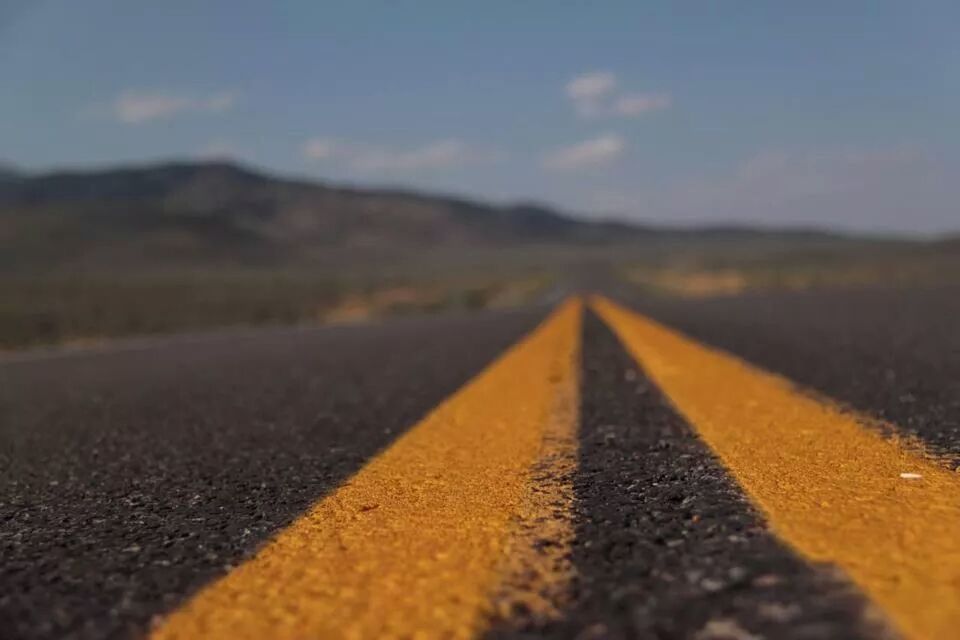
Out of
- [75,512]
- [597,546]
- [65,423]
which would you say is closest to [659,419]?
[597,546]

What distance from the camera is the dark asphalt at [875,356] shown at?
7.38ft

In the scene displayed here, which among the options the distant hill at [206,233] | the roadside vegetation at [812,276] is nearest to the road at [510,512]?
the roadside vegetation at [812,276]

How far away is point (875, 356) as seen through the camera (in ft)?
12.7

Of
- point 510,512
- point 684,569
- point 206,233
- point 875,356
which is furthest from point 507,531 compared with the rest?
point 206,233

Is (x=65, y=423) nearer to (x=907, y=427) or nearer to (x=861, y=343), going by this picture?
(x=907, y=427)

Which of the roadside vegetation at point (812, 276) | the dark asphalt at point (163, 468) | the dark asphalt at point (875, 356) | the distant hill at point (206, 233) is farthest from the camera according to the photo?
the distant hill at point (206, 233)

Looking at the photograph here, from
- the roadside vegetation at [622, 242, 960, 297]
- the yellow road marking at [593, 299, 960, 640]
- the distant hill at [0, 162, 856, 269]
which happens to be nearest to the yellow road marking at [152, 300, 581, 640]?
the yellow road marking at [593, 299, 960, 640]

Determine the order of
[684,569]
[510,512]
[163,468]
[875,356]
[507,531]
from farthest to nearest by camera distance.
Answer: [875,356]
[163,468]
[510,512]
[507,531]
[684,569]

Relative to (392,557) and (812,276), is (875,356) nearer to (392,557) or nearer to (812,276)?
(392,557)

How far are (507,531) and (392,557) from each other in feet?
0.69

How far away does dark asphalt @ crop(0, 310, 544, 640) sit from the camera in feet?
3.83

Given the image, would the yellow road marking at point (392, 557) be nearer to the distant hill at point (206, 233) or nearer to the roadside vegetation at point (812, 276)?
the roadside vegetation at point (812, 276)

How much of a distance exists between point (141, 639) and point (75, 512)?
0.85m

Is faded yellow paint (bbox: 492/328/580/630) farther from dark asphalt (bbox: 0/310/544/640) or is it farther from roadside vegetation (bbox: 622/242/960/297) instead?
roadside vegetation (bbox: 622/242/960/297)
